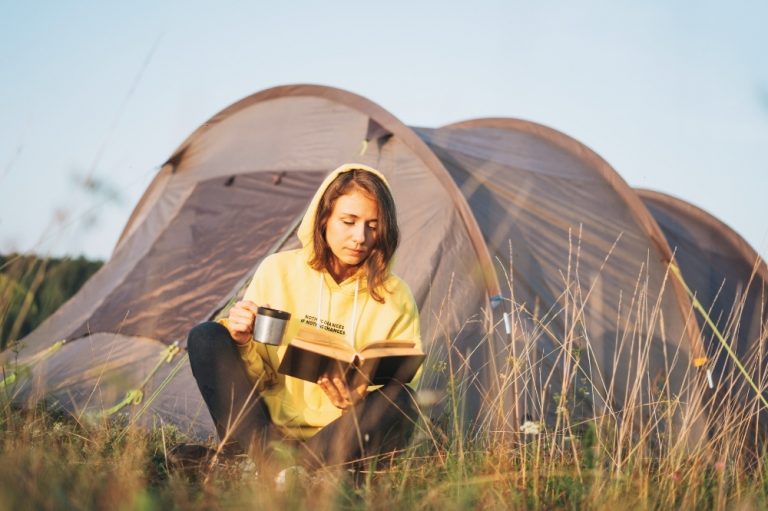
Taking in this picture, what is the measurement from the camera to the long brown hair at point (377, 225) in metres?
3.00

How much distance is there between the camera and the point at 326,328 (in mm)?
3070

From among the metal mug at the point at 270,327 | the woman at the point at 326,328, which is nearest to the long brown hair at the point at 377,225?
the woman at the point at 326,328

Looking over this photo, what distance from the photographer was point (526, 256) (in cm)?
441

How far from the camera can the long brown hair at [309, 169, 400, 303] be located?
2998 mm

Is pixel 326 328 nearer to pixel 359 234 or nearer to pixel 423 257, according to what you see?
pixel 359 234

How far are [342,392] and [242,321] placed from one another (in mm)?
370

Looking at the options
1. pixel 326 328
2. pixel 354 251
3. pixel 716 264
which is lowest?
pixel 326 328

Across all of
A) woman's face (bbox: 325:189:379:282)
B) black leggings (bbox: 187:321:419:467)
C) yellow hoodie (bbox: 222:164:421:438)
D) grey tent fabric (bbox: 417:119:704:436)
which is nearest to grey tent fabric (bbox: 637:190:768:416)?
grey tent fabric (bbox: 417:119:704:436)

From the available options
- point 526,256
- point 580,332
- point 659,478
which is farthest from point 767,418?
point 659,478

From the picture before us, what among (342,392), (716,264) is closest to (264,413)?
(342,392)

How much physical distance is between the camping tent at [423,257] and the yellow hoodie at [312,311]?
751mm

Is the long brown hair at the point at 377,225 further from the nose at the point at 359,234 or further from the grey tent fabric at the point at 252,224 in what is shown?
the grey tent fabric at the point at 252,224

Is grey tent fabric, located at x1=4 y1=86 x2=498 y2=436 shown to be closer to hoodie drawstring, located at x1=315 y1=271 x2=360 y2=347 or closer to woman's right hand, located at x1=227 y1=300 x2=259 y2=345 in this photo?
hoodie drawstring, located at x1=315 y1=271 x2=360 y2=347

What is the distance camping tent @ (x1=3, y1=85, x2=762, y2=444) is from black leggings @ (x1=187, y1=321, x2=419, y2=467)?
3.54 feet
